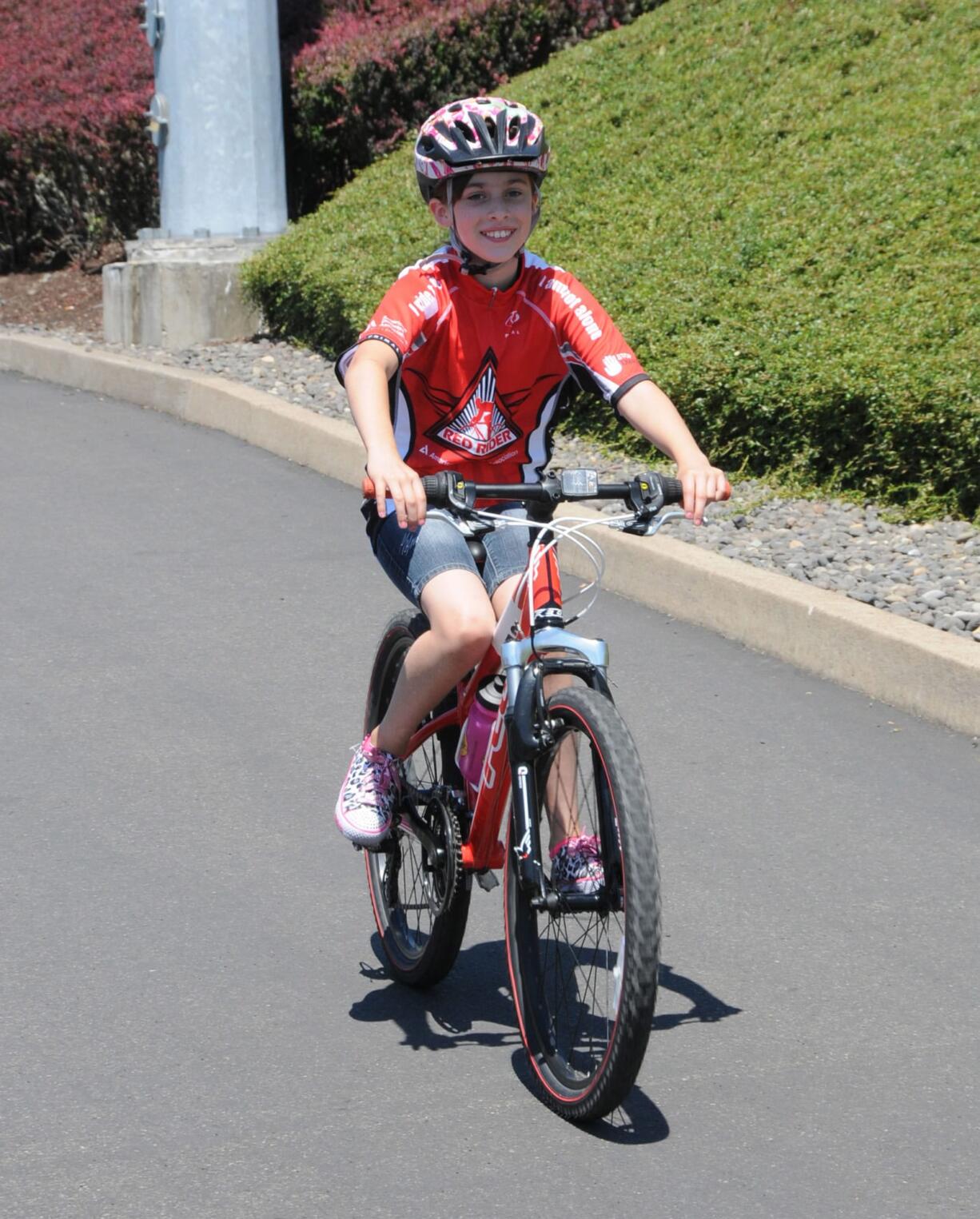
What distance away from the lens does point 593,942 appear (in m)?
3.64

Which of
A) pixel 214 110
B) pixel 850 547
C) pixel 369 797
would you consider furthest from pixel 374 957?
pixel 214 110

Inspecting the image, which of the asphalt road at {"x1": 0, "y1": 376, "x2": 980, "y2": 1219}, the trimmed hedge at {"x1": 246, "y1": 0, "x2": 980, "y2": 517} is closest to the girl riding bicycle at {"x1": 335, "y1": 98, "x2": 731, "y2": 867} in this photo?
the asphalt road at {"x1": 0, "y1": 376, "x2": 980, "y2": 1219}

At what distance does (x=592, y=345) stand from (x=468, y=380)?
30 centimetres

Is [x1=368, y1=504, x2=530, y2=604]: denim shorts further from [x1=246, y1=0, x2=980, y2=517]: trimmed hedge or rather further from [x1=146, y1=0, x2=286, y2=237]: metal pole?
[x1=146, y1=0, x2=286, y2=237]: metal pole

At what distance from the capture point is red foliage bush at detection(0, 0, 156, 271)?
16016mm

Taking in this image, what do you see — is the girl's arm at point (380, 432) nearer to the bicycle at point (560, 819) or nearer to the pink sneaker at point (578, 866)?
the bicycle at point (560, 819)

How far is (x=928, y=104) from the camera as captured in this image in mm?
12477

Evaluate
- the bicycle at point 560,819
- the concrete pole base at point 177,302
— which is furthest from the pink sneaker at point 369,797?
the concrete pole base at point 177,302

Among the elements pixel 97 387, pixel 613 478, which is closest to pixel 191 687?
pixel 613 478

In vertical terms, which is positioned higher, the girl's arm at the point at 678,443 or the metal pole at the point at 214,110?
the metal pole at the point at 214,110

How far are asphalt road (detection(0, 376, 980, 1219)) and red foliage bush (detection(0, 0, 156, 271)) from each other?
9.49 meters

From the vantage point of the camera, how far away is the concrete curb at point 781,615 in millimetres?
6148

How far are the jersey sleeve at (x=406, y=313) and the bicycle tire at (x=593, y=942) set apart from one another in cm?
94

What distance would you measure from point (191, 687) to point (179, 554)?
192 cm
